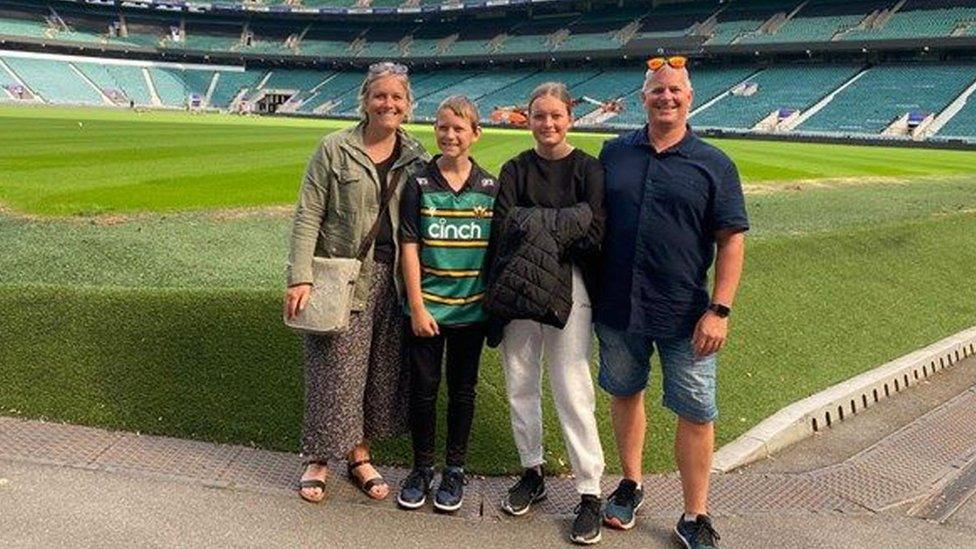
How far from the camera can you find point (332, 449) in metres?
4.20

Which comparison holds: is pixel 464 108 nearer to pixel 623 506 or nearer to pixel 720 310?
pixel 720 310

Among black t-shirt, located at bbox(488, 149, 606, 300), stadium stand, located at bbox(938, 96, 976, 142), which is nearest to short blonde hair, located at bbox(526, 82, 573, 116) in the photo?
black t-shirt, located at bbox(488, 149, 606, 300)

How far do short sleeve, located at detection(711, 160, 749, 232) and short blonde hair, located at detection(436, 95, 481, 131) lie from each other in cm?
111

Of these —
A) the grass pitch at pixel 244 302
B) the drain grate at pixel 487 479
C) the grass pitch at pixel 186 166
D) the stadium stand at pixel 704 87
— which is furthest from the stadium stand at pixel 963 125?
the drain grate at pixel 487 479

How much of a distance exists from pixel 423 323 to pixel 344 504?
0.99 meters

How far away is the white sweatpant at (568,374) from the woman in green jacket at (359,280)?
2.05 ft

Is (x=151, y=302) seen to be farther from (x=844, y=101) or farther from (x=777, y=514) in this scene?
(x=844, y=101)

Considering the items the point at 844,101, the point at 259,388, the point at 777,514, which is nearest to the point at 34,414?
the point at 259,388

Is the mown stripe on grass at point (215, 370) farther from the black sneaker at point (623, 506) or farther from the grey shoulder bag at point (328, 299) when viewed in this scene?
the grey shoulder bag at point (328, 299)

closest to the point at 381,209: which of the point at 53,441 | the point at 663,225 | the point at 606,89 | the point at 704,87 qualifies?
the point at 663,225

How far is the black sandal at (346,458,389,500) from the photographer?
14.0 feet

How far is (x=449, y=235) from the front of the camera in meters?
3.97

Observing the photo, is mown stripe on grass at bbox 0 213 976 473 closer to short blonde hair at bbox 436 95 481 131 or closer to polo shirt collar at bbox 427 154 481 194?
polo shirt collar at bbox 427 154 481 194

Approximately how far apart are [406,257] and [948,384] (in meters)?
5.25
